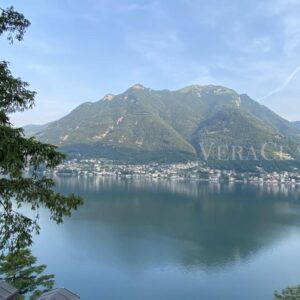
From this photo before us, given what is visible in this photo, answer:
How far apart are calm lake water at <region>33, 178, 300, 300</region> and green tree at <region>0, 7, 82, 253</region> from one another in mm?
34704

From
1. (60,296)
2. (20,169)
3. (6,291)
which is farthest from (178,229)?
(20,169)

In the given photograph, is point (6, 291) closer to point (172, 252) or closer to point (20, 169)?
point (20, 169)

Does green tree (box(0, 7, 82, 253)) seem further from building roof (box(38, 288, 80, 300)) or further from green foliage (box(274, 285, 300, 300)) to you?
green foliage (box(274, 285, 300, 300))

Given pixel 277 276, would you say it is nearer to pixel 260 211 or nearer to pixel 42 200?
pixel 42 200

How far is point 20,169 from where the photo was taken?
7.39m

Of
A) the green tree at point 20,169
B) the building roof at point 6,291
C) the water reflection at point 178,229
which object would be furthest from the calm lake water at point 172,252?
the green tree at point 20,169

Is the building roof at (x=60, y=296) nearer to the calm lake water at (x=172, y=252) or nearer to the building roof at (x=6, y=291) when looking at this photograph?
the building roof at (x=6, y=291)

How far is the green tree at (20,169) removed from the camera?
7168 millimetres

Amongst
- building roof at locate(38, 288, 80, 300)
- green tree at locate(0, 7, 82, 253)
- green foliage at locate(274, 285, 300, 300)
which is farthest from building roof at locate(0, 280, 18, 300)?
green foliage at locate(274, 285, 300, 300)

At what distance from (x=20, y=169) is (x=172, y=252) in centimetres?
5289

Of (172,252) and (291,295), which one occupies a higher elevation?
(291,295)

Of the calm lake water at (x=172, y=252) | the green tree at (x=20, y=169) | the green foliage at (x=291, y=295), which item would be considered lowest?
the calm lake water at (x=172, y=252)

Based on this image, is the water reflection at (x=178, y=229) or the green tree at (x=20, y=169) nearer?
the green tree at (x=20, y=169)

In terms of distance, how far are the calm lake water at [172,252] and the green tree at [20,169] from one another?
34704 millimetres
